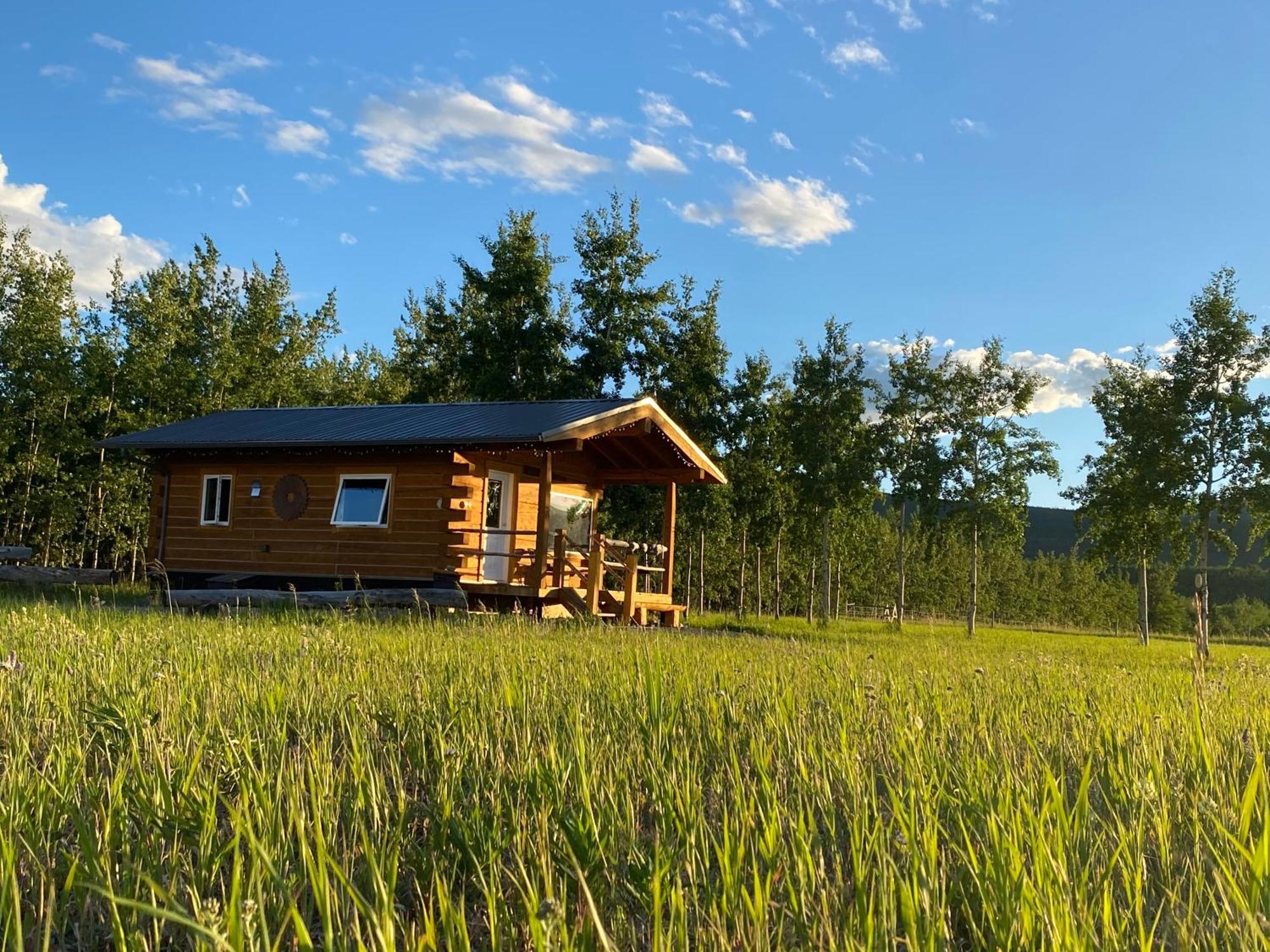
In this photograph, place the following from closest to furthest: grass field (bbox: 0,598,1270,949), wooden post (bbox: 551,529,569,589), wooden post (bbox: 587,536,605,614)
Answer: grass field (bbox: 0,598,1270,949)
wooden post (bbox: 587,536,605,614)
wooden post (bbox: 551,529,569,589)

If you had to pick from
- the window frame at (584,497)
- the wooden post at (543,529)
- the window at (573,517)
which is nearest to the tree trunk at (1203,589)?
the wooden post at (543,529)

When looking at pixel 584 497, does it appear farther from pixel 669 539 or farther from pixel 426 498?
pixel 426 498

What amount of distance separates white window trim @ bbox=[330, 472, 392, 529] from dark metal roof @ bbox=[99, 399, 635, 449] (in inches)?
33.9

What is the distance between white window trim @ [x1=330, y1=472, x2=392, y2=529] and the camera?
16.7m

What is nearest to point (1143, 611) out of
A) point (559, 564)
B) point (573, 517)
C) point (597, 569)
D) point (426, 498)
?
point (573, 517)

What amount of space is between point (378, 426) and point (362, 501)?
4.79 feet

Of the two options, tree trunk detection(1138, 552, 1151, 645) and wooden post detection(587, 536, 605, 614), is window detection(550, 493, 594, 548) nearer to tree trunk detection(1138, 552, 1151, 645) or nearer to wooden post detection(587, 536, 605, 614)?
wooden post detection(587, 536, 605, 614)

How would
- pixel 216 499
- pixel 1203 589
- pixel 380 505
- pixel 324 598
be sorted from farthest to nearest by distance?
pixel 216 499
pixel 1203 589
pixel 380 505
pixel 324 598

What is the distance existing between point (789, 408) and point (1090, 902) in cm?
2682

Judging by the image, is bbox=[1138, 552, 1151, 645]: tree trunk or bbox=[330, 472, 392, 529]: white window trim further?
bbox=[1138, 552, 1151, 645]: tree trunk

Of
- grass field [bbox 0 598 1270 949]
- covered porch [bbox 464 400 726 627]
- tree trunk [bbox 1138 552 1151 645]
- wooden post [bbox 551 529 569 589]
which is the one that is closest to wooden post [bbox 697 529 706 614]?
covered porch [bbox 464 400 726 627]

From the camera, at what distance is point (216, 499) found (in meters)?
18.4

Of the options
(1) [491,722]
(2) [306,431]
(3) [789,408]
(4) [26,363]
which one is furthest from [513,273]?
(1) [491,722]

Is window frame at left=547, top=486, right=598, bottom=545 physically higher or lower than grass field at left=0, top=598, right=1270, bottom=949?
higher
